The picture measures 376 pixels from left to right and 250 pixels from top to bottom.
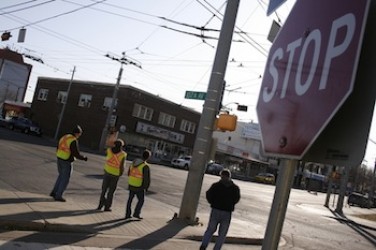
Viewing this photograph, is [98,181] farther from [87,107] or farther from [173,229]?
[87,107]

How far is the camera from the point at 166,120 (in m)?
58.5

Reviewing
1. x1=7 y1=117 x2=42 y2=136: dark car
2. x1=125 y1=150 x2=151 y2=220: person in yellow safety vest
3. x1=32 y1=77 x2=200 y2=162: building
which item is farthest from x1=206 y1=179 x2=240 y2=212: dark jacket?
x1=7 y1=117 x2=42 y2=136: dark car

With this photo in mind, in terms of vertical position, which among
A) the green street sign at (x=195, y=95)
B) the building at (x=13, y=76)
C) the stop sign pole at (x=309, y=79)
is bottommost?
the stop sign pole at (x=309, y=79)

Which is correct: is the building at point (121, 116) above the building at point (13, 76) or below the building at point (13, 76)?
below

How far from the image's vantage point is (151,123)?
55750 millimetres

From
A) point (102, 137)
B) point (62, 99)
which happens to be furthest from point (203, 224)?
point (62, 99)

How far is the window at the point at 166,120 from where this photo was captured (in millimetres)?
57469

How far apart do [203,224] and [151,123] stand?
4313 cm

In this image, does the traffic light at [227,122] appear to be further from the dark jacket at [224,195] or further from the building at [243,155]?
the building at [243,155]

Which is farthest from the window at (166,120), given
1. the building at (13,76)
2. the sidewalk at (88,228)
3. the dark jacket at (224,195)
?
the dark jacket at (224,195)

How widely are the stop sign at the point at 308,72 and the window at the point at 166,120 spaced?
5472cm

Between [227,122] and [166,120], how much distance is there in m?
46.4

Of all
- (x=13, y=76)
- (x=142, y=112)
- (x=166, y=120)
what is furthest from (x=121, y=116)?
(x=13, y=76)

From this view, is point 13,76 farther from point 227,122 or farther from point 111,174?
point 227,122
